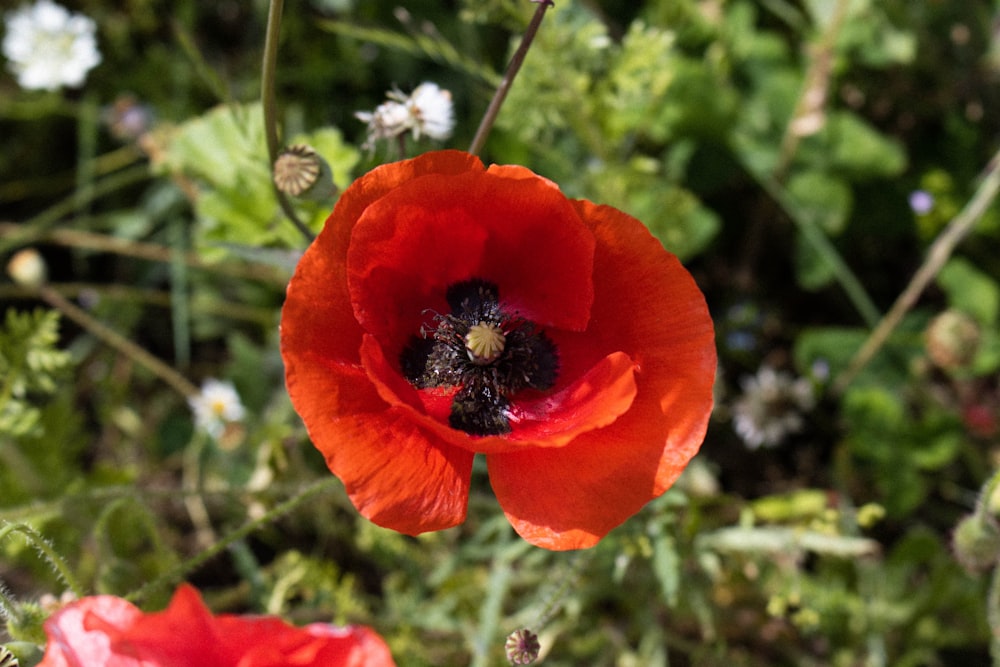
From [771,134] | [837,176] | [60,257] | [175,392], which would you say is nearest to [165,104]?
[60,257]

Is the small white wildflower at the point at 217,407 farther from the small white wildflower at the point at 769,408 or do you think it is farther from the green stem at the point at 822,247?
the green stem at the point at 822,247

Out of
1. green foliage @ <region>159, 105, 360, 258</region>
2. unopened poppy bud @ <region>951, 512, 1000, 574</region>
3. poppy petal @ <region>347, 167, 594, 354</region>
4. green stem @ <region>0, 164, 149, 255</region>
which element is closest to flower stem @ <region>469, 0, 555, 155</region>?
poppy petal @ <region>347, 167, 594, 354</region>

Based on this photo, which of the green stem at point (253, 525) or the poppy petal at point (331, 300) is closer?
the poppy petal at point (331, 300)

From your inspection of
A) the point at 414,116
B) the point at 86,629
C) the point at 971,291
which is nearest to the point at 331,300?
the point at 414,116

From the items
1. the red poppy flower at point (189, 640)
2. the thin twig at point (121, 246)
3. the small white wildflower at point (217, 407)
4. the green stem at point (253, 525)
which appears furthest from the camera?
the thin twig at point (121, 246)

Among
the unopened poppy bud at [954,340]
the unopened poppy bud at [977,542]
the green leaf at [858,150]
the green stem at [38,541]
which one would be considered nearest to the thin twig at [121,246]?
the green stem at [38,541]

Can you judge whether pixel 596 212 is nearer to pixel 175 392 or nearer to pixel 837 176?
pixel 837 176

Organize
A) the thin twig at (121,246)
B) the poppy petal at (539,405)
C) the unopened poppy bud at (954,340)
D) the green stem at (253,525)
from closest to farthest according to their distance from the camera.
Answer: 1. the poppy petal at (539,405)
2. the green stem at (253,525)
3. the unopened poppy bud at (954,340)
4. the thin twig at (121,246)
